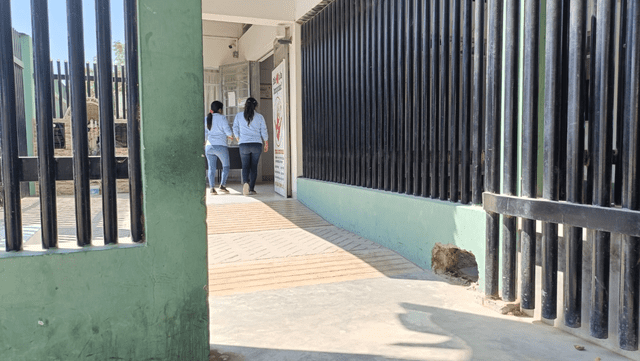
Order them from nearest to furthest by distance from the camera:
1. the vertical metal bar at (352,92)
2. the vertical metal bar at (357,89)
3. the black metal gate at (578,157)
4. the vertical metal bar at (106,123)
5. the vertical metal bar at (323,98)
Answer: the vertical metal bar at (106,123)
the black metal gate at (578,157)
the vertical metal bar at (357,89)
the vertical metal bar at (352,92)
the vertical metal bar at (323,98)

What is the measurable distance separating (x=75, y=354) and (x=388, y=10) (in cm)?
449

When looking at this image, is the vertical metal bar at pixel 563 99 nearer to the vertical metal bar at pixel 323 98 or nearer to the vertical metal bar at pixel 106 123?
the vertical metal bar at pixel 106 123

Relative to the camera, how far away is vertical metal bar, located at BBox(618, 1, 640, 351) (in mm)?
2201

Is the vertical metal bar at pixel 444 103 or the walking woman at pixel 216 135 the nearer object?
the vertical metal bar at pixel 444 103

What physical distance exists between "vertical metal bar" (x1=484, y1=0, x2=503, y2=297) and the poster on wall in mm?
5547

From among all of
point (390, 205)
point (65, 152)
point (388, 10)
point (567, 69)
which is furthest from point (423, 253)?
point (65, 152)

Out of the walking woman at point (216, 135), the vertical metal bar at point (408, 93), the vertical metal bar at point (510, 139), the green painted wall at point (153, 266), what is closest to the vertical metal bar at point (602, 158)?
the vertical metal bar at point (510, 139)

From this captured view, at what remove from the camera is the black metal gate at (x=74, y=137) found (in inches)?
79.5

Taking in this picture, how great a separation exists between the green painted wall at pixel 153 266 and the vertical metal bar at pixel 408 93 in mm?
2919

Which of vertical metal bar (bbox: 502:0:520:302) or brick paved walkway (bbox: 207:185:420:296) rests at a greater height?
vertical metal bar (bbox: 502:0:520:302)

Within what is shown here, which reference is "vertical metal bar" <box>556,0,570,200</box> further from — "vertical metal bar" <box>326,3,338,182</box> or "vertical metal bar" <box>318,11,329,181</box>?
"vertical metal bar" <box>318,11,329,181</box>

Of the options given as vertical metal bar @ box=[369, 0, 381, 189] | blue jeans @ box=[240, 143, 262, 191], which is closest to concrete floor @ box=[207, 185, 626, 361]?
vertical metal bar @ box=[369, 0, 381, 189]

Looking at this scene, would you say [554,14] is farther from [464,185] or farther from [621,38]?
[464,185]

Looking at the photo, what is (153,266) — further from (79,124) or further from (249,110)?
(249,110)
